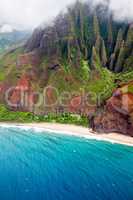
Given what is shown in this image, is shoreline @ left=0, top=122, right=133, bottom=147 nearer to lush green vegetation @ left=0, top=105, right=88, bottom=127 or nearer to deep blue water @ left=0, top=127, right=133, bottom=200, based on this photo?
lush green vegetation @ left=0, top=105, right=88, bottom=127

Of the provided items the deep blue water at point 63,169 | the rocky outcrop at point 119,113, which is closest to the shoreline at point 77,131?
the rocky outcrop at point 119,113

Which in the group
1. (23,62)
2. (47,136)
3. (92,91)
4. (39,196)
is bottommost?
(39,196)

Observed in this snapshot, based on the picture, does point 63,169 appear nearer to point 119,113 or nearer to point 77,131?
point 119,113

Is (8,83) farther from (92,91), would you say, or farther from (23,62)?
(92,91)

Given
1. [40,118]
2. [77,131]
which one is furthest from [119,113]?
[40,118]

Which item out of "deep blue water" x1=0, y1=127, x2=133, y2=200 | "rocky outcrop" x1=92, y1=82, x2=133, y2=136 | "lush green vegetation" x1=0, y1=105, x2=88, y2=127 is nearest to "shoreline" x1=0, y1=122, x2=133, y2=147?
"rocky outcrop" x1=92, y1=82, x2=133, y2=136

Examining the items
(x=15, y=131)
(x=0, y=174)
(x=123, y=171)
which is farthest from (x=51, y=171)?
(x=15, y=131)
